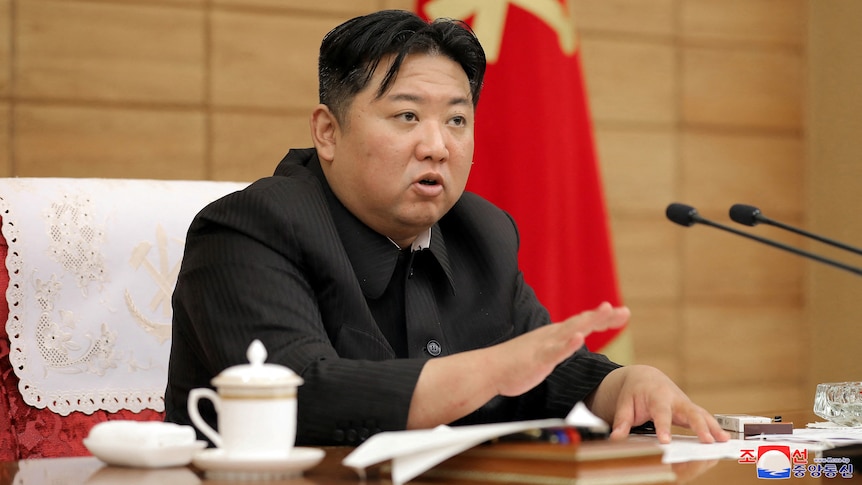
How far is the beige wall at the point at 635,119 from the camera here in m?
3.76

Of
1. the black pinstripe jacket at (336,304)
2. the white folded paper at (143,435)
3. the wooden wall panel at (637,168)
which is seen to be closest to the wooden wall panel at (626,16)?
the wooden wall panel at (637,168)

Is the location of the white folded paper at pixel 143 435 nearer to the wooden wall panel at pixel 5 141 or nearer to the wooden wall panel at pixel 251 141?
the wooden wall panel at pixel 5 141

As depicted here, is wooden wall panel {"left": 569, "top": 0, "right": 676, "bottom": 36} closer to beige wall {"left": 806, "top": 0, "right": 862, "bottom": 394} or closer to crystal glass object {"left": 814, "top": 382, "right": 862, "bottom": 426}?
beige wall {"left": 806, "top": 0, "right": 862, "bottom": 394}

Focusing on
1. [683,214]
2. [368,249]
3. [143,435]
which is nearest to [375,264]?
[368,249]

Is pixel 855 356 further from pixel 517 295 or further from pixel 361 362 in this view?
pixel 361 362

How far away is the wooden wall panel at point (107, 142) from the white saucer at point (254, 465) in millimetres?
2824

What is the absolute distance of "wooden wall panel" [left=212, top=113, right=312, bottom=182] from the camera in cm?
400

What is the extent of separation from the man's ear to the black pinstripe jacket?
53mm

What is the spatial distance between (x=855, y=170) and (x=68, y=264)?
380 centimetres

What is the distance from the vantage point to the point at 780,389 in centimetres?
497

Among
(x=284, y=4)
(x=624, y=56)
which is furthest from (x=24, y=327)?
(x=624, y=56)

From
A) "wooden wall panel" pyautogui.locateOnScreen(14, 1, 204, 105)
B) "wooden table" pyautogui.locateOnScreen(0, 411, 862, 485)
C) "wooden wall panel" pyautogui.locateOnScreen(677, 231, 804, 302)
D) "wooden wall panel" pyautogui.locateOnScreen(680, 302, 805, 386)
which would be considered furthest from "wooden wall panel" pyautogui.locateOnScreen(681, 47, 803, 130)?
"wooden table" pyautogui.locateOnScreen(0, 411, 862, 485)

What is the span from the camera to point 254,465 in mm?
1075

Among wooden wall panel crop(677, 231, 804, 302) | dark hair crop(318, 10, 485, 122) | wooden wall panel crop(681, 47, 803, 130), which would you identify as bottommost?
dark hair crop(318, 10, 485, 122)
